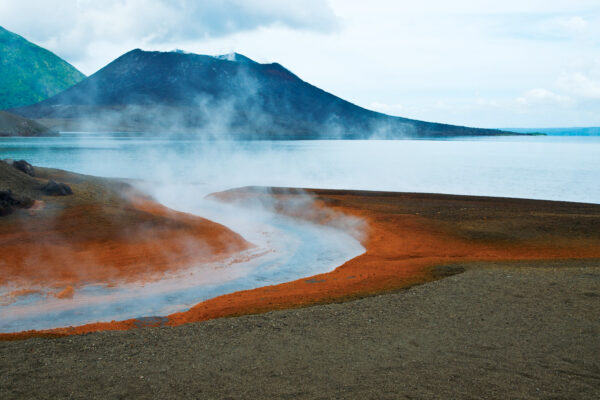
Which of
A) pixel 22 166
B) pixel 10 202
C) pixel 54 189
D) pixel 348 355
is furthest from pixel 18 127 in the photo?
pixel 348 355

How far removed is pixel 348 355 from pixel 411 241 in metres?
11.3

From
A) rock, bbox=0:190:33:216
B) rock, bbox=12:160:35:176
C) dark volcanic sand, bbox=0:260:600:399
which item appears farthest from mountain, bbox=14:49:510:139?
dark volcanic sand, bbox=0:260:600:399

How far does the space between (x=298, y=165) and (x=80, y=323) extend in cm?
5192

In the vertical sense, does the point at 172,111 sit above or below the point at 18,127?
above

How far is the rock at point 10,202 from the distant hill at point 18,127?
125 metres

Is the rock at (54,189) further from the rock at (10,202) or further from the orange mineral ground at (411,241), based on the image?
the orange mineral ground at (411,241)

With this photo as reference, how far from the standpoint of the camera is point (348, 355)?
6859 millimetres

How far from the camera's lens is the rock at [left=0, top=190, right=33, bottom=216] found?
15914 mm

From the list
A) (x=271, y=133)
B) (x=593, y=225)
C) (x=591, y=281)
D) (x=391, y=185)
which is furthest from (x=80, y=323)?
(x=271, y=133)

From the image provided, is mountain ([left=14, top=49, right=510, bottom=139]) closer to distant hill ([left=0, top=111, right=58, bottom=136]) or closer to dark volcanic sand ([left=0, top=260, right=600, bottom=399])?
distant hill ([left=0, top=111, right=58, bottom=136])

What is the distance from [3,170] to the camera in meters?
18.3

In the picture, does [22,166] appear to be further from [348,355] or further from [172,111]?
[172,111]

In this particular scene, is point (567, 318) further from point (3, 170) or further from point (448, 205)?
point (3, 170)

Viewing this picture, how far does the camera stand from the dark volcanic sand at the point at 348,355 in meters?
5.84
